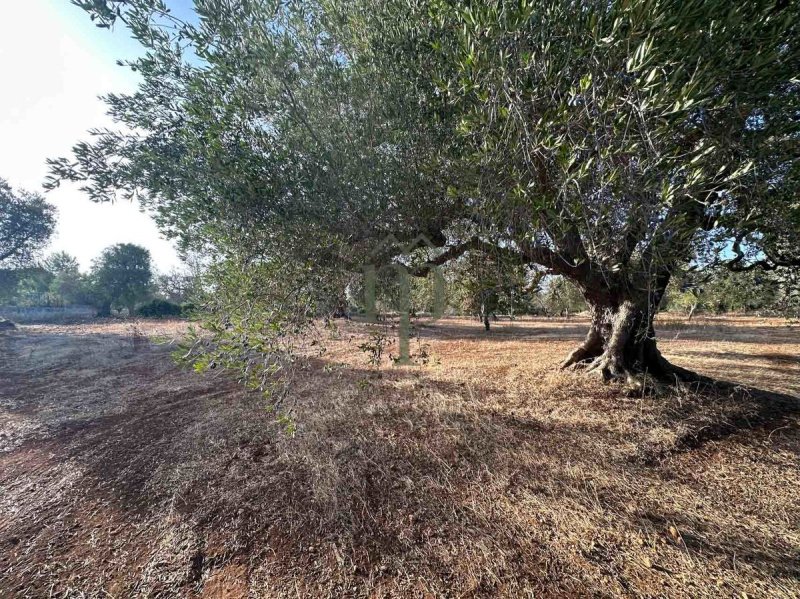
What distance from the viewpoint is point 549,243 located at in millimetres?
4277

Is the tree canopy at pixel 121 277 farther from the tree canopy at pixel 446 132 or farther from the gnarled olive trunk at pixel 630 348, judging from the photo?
the gnarled olive trunk at pixel 630 348

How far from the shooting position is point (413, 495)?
136 inches

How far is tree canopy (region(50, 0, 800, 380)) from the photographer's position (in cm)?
219

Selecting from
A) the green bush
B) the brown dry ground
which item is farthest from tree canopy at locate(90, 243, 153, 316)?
the brown dry ground

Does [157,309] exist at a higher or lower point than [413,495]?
higher

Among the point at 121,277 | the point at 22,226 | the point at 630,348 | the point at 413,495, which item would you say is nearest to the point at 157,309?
the point at 121,277

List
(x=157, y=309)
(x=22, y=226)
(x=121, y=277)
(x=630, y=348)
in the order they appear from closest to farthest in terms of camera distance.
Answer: (x=630, y=348)
(x=22, y=226)
(x=157, y=309)
(x=121, y=277)

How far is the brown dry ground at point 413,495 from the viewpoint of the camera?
8.27 ft

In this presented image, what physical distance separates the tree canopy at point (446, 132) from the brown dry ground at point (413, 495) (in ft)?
6.71

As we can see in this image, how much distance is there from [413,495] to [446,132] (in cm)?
439

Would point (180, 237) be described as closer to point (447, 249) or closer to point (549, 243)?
point (447, 249)

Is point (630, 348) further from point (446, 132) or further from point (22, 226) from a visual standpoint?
point (22, 226)

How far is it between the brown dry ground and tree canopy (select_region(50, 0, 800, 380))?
2.04 meters

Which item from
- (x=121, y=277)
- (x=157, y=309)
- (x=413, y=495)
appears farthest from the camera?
(x=121, y=277)
